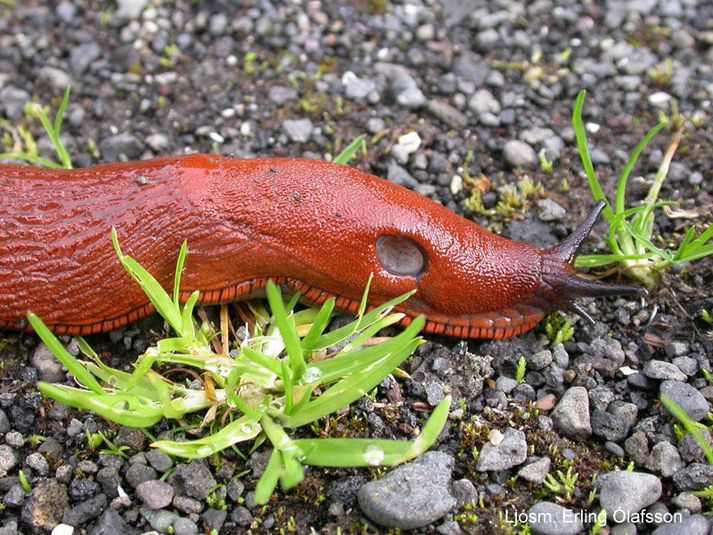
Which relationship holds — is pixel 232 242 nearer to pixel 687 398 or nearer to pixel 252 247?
pixel 252 247

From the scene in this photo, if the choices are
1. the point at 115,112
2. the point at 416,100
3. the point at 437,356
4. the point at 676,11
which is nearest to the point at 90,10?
the point at 115,112

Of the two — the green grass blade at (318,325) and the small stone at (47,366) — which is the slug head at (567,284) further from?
the small stone at (47,366)

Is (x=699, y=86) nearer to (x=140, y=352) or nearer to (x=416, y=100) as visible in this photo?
(x=416, y=100)

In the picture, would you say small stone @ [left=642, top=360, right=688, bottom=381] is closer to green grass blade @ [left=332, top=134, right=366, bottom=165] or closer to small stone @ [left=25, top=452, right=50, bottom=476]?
green grass blade @ [left=332, top=134, right=366, bottom=165]

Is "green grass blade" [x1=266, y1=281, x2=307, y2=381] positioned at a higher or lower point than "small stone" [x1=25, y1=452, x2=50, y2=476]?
higher

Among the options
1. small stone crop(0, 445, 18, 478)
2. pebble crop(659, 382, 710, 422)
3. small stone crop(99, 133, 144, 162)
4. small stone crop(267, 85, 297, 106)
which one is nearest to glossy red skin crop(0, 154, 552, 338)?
small stone crop(0, 445, 18, 478)

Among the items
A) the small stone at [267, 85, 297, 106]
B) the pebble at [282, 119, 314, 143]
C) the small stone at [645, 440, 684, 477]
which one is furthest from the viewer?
the small stone at [267, 85, 297, 106]
